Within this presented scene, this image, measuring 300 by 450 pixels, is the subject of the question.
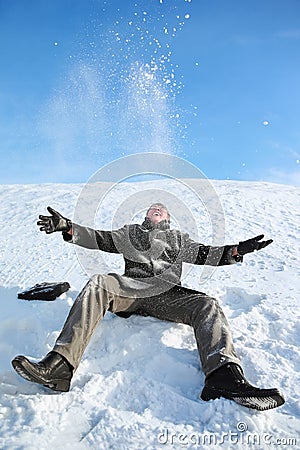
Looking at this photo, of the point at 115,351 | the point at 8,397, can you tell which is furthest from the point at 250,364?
the point at 8,397

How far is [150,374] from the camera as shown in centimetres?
310

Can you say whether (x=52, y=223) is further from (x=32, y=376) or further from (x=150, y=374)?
(x=150, y=374)

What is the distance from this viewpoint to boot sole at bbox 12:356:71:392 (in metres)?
2.59

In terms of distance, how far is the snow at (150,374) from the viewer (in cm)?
246

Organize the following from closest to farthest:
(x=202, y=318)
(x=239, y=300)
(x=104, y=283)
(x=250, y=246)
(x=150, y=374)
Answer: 1. (x=150, y=374)
2. (x=202, y=318)
3. (x=104, y=283)
4. (x=250, y=246)
5. (x=239, y=300)

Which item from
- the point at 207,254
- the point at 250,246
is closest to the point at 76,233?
the point at 207,254

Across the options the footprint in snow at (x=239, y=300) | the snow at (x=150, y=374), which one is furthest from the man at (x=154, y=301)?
the footprint in snow at (x=239, y=300)

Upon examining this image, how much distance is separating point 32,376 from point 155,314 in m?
1.34

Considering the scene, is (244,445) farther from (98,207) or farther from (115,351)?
(98,207)

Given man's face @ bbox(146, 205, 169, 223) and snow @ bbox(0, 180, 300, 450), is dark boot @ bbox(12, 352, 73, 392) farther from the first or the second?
man's face @ bbox(146, 205, 169, 223)

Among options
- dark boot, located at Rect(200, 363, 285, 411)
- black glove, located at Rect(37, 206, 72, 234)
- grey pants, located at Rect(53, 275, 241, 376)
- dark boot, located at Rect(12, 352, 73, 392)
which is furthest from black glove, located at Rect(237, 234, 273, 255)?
dark boot, located at Rect(12, 352, 73, 392)

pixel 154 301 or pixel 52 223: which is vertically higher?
pixel 52 223

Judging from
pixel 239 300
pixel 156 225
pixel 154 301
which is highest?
pixel 156 225

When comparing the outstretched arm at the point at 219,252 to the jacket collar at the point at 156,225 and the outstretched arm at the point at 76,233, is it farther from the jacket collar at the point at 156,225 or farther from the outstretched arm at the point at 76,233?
the outstretched arm at the point at 76,233
